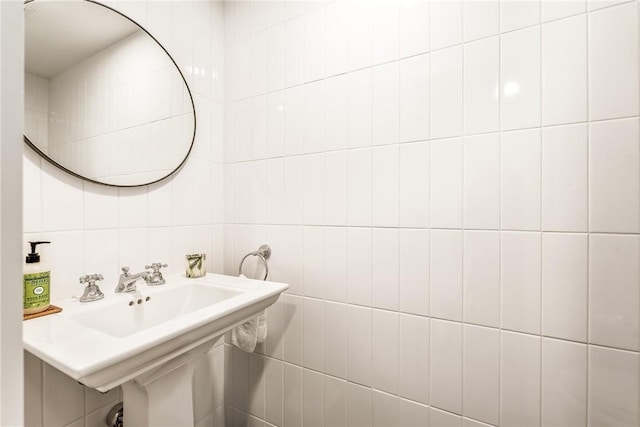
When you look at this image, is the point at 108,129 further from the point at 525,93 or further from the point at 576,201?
the point at 576,201

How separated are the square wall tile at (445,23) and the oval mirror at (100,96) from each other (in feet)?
3.32

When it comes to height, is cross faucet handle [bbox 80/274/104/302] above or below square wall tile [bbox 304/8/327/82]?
below

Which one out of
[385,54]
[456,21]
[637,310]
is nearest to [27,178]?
[385,54]

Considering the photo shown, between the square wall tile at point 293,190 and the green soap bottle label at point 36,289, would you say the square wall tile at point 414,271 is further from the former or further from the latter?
the green soap bottle label at point 36,289

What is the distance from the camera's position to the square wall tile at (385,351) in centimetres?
100

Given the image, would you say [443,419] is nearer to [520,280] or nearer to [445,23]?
[520,280]

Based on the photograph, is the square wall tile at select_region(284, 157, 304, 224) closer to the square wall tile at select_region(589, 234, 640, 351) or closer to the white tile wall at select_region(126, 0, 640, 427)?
the white tile wall at select_region(126, 0, 640, 427)

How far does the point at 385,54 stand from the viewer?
3.31ft

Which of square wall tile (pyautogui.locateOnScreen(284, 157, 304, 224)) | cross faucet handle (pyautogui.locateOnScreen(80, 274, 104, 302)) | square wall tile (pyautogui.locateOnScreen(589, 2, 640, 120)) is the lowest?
cross faucet handle (pyautogui.locateOnScreen(80, 274, 104, 302))

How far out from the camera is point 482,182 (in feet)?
2.84

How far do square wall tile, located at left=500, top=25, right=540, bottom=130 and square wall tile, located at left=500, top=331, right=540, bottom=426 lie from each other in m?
0.63

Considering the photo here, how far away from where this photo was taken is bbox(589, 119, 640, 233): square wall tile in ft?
2.32

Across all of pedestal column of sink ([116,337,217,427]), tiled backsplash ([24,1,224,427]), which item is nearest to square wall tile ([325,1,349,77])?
tiled backsplash ([24,1,224,427])

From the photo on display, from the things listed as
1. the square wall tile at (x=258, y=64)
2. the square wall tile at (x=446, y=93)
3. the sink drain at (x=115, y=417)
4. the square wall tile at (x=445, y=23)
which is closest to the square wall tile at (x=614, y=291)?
the square wall tile at (x=446, y=93)
